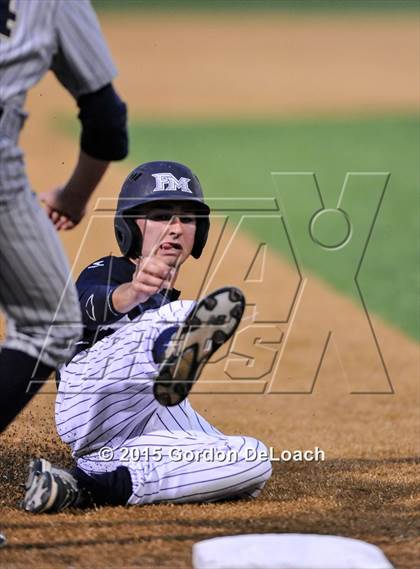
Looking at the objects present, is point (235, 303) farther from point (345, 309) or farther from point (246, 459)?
point (345, 309)

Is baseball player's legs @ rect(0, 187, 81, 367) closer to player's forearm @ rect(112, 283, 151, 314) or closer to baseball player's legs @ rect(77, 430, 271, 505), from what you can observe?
player's forearm @ rect(112, 283, 151, 314)

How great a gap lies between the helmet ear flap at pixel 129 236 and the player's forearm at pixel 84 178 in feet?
2.81

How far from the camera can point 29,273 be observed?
2771 mm

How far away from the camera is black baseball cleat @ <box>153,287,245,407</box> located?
3.19m

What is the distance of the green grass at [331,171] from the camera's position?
9617mm

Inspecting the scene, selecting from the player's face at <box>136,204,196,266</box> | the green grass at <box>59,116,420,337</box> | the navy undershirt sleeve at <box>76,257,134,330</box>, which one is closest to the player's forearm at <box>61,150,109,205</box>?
the navy undershirt sleeve at <box>76,257,134,330</box>

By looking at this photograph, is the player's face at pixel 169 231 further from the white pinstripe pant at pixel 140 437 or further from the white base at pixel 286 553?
the white base at pixel 286 553

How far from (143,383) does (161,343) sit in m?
0.24

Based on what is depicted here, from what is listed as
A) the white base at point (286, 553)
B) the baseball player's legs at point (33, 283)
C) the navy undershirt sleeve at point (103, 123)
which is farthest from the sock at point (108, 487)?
the navy undershirt sleeve at point (103, 123)

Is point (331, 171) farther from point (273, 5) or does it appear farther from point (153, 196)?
point (273, 5)

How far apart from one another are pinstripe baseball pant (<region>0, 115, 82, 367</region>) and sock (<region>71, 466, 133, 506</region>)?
2.51 ft

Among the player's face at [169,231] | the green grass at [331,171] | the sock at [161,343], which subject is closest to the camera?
the sock at [161,343]

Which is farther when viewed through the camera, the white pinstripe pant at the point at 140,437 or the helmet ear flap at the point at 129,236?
the helmet ear flap at the point at 129,236

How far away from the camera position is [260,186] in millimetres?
13859
